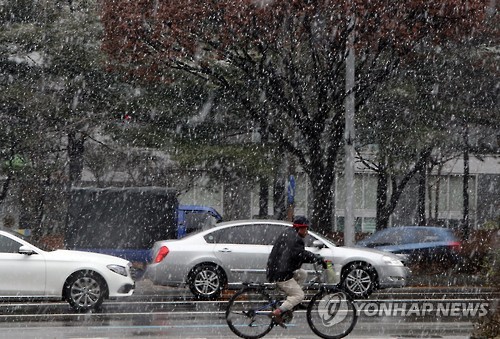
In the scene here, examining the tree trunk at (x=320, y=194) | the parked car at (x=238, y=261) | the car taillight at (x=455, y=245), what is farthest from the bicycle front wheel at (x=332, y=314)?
the tree trunk at (x=320, y=194)

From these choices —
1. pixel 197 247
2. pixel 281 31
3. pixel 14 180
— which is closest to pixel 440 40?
pixel 281 31

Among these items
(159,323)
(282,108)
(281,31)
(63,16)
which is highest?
(63,16)

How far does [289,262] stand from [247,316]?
83 cm

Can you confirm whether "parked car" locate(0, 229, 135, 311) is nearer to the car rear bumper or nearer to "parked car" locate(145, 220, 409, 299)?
"parked car" locate(145, 220, 409, 299)

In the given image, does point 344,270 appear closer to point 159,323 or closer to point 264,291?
point 159,323

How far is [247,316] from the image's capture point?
11.9 meters

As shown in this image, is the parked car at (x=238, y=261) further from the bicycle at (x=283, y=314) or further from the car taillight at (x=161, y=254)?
the bicycle at (x=283, y=314)

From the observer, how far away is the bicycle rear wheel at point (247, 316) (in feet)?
39.0

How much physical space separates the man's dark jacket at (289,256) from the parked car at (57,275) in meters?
4.53

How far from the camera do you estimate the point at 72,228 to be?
70.5ft

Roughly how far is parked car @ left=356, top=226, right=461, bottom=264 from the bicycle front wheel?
1085 centimetres

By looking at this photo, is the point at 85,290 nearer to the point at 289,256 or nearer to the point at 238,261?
the point at 238,261

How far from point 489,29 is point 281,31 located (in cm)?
827

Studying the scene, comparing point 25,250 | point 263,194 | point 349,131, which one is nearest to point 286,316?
point 25,250
